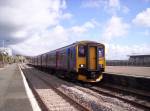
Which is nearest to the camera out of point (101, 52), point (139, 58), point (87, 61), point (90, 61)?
point (87, 61)

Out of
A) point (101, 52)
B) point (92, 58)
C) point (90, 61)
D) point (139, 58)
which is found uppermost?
point (139, 58)

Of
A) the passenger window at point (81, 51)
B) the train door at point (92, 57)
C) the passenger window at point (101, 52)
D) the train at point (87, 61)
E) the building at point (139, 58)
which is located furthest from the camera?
the building at point (139, 58)

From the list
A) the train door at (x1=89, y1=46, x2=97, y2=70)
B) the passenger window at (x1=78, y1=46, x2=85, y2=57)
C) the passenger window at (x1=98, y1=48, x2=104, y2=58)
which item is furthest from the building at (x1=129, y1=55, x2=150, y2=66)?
the passenger window at (x1=78, y1=46, x2=85, y2=57)

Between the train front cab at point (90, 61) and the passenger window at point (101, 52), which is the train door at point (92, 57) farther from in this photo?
the passenger window at point (101, 52)

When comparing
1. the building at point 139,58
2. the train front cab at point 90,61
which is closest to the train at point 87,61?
the train front cab at point 90,61

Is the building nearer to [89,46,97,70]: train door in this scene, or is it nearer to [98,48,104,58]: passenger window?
[98,48,104,58]: passenger window

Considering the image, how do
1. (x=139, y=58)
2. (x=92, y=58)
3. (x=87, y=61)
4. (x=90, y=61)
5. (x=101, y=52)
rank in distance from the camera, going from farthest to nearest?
(x=139, y=58) < (x=101, y=52) < (x=92, y=58) < (x=90, y=61) < (x=87, y=61)

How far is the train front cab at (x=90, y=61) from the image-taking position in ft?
79.1

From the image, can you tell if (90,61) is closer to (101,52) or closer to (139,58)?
(101,52)

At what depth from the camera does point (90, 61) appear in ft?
80.4

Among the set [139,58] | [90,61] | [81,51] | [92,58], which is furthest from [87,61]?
[139,58]

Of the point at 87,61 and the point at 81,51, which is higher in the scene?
the point at 81,51

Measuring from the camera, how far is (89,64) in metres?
Result: 24.4

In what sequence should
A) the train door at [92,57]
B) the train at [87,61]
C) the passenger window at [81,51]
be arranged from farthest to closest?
the train door at [92,57], the passenger window at [81,51], the train at [87,61]
